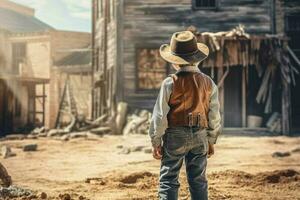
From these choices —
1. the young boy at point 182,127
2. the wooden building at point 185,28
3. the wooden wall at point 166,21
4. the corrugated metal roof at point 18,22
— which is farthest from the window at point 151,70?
the corrugated metal roof at point 18,22

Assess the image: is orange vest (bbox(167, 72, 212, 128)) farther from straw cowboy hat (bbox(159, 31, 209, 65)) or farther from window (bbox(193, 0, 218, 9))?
window (bbox(193, 0, 218, 9))

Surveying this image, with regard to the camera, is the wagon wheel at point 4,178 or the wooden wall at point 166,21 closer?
the wagon wheel at point 4,178

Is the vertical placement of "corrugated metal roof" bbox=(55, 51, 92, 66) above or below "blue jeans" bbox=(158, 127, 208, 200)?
above

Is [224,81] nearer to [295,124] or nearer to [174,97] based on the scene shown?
[295,124]

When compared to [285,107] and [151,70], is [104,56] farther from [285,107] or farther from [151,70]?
[285,107]

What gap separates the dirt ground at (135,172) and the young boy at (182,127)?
1.47 m

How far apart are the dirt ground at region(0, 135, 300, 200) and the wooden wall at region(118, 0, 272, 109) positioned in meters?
5.35

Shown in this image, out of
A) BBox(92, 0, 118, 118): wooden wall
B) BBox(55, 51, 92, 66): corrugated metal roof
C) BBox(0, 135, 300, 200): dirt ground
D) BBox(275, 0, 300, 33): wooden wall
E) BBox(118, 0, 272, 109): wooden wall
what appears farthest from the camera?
BBox(55, 51, 92, 66): corrugated metal roof

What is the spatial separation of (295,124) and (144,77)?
6295mm

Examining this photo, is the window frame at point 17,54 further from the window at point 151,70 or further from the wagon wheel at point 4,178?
the wagon wheel at point 4,178

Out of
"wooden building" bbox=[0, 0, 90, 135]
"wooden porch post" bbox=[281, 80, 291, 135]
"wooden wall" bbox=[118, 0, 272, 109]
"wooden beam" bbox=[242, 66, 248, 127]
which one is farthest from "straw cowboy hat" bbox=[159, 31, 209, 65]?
"wooden building" bbox=[0, 0, 90, 135]

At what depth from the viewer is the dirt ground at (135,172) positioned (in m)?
5.64

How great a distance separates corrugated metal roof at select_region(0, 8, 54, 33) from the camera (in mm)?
38688

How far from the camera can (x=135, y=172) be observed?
23.2ft
